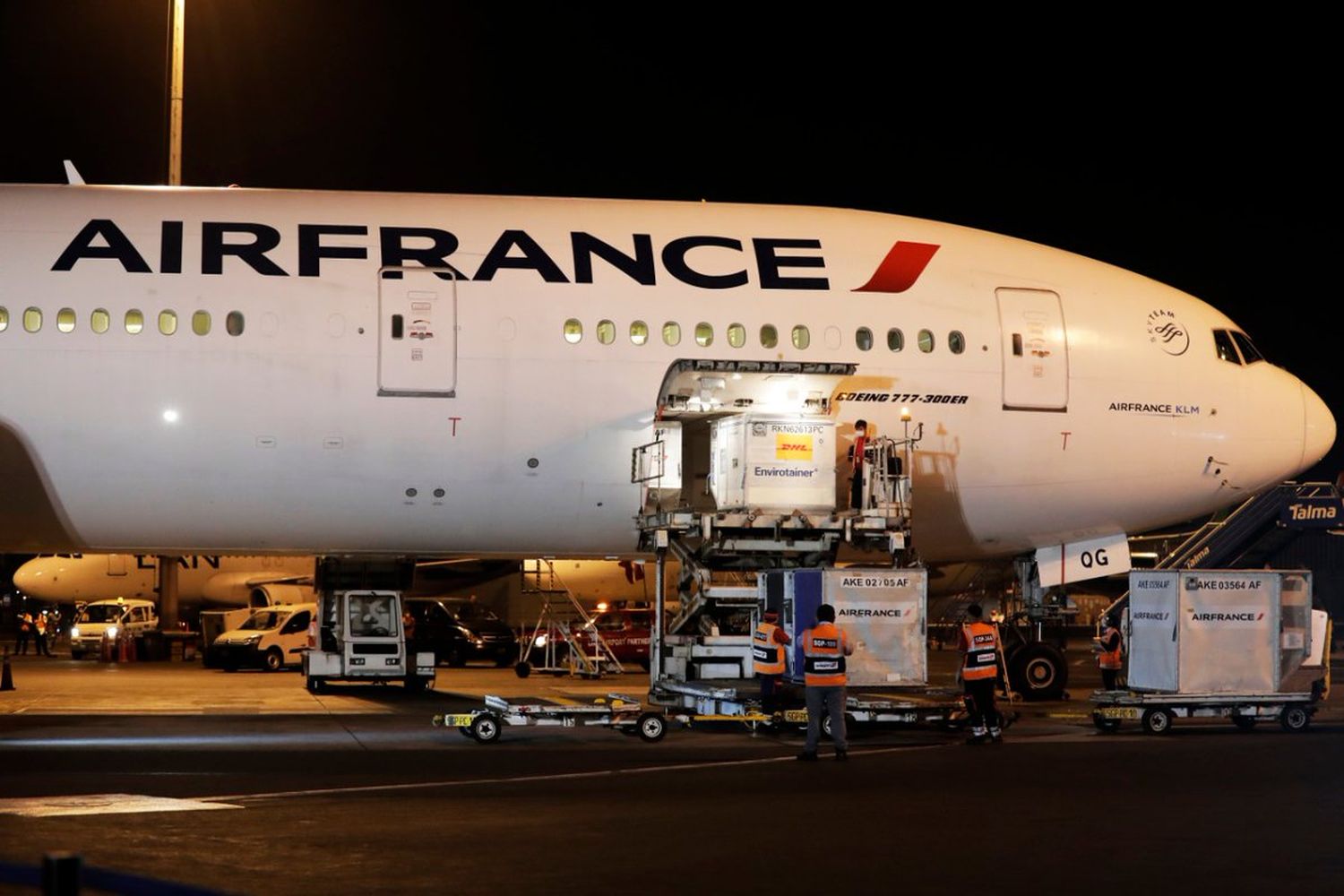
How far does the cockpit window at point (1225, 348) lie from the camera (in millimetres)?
20953

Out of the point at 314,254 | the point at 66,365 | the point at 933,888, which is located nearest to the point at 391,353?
the point at 314,254

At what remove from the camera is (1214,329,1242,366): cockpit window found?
20953 mm

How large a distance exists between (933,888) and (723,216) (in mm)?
12643

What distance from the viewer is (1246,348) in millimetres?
21219

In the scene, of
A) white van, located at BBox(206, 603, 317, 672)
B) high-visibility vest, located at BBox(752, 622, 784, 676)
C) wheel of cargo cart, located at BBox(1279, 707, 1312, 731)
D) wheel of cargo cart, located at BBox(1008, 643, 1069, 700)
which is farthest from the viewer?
white van, located at BBox(206, 603, 317, 672)

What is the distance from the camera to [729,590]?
1872 centimetres

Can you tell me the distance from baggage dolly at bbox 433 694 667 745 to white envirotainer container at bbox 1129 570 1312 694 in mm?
6005

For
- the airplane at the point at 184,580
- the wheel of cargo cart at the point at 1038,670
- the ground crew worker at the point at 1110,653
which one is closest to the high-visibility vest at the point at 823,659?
the wheel of cargo cart at the point at 1038,670

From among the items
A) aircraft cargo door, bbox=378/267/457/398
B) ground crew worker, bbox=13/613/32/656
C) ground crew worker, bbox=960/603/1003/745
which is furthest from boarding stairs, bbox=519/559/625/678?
ground crew worker, bbox=13/613/32/656

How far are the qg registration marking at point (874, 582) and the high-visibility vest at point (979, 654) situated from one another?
3.21 ft

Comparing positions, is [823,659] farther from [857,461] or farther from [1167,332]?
[1167,332]

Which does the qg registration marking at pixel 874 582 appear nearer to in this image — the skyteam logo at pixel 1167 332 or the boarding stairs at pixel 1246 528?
the skyteam logo at pixel 1167 332

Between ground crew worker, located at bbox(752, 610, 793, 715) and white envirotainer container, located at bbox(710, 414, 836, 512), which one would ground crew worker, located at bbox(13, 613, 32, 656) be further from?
ground crew worker, located at bbox(752, 610, 793, 715)

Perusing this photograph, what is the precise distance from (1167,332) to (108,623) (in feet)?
96.8
